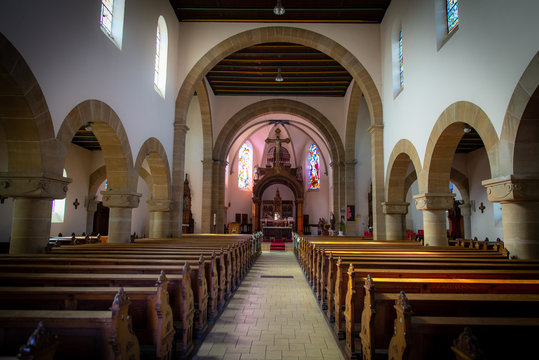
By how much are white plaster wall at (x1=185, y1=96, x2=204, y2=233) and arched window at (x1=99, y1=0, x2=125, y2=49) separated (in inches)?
425


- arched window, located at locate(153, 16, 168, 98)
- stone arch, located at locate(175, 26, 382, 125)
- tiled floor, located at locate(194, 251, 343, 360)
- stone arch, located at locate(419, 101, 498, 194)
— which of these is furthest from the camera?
stone arch, located at locate(175, 26, 382, 125)

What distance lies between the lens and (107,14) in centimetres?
847

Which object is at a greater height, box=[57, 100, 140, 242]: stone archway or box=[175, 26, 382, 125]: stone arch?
box=[175, 26, 382, 125]: stone arch

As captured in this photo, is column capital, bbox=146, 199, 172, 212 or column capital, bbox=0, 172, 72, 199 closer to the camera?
column capital, bbox=0, 172, 72, 199

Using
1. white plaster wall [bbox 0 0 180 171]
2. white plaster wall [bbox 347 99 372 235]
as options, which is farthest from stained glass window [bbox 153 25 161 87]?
white plaster wall [bbox 347 99 372 235]

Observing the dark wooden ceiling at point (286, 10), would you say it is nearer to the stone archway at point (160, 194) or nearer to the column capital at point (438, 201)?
the stone archway at point (160, 194)

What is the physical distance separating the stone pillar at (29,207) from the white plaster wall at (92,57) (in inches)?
41.9

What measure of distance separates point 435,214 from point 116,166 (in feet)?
28.6

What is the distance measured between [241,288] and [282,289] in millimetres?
950

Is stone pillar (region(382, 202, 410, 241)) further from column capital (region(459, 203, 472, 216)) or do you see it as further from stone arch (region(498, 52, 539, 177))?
column capital (region(459, 203, 472, 216))

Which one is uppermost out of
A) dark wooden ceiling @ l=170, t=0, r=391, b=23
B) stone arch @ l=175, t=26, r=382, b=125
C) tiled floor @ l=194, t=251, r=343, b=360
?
dark wooden ceiling @ l=170, t=0, r=391, b=23

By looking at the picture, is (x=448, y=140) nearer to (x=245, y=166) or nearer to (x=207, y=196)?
(x=207, y=196)

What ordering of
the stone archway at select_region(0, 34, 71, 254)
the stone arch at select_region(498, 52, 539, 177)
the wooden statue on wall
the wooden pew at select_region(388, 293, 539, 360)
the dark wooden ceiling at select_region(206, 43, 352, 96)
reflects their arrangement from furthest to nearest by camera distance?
the wooden statue on wall
the dark wooden ceiling at select_region(206, 43, 352, 96)
the stone archway at select_region(0, 34, 71, 254)
the stone arch at select_region(498, 52, 539, 177)
the wooden pew at select_region(388, 293, 539, 360)

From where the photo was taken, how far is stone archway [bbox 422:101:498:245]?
7.76 metres
